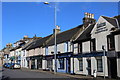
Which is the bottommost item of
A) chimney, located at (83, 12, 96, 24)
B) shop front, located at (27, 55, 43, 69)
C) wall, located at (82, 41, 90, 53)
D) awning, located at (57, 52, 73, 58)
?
shop front, located at (27, 55, 43, 69)

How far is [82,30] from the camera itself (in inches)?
1080

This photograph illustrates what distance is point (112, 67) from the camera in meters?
18.3

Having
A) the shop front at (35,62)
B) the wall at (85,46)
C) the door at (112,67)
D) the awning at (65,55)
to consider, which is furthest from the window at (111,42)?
the shop front at (35,62)

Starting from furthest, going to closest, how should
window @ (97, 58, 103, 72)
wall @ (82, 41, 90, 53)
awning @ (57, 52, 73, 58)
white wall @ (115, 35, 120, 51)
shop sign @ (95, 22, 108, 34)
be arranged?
awning @ (57, 52, 73, 58), wall @ (82, 41, 90, 53), window @ (97, 58, 103, 72), shop sign @ (95, 22, 108, 34), white wall @ (115, 35, 120, 51)

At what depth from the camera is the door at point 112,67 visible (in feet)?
59.1

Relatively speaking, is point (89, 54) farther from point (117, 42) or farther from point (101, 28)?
point (117, 42)

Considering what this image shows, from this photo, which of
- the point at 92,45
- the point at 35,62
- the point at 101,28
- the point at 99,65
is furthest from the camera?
the point at 35,62

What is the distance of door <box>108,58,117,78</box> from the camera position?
1802cm

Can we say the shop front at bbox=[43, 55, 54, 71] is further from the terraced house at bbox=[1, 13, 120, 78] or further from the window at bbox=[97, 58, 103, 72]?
the window at bbox=[97, 58, 103, 72]

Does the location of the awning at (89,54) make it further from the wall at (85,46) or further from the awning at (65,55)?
the awning at (65,55)

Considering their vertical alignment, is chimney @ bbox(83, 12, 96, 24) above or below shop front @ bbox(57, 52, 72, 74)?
above

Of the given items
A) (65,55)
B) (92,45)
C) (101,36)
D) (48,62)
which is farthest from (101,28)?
(48,62)

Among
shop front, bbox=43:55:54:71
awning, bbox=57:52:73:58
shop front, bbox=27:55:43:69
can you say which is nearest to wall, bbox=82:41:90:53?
awning, bbox=57:52:73:58

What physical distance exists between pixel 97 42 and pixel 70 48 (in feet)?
21.5
